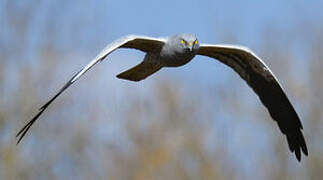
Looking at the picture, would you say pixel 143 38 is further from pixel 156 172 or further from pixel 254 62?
pixel 156 172

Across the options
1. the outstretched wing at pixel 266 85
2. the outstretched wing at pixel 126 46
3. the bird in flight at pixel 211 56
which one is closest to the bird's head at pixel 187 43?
the bird in flight at pixel 211 56

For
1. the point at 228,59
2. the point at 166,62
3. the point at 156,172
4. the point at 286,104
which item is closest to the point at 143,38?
the point at 166,62

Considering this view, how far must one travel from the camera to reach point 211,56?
37.9ft

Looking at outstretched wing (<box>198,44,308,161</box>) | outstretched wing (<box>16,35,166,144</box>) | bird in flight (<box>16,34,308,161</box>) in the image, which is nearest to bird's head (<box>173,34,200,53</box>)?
bird in flight (<box>16,34,308,161</box>)

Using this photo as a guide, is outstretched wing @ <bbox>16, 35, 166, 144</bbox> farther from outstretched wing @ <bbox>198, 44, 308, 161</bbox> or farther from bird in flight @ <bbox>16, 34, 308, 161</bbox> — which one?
outstretched wing @ <bbox>198, 44, 308, 161</bbox>

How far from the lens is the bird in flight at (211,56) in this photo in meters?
10.1

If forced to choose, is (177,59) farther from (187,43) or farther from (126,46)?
(126,46)

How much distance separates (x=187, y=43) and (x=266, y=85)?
206 cm

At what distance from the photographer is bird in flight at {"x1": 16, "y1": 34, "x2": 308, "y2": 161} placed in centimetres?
1005

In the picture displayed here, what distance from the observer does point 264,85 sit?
471 inches

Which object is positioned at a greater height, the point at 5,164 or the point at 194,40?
the point at 194,40

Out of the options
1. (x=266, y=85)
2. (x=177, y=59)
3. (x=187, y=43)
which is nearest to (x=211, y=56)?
(x=266, y=85)

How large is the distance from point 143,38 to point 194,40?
0.56m

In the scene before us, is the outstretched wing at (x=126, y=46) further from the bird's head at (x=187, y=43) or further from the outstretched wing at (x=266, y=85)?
the outstretched wing at (x=266, y=85)
